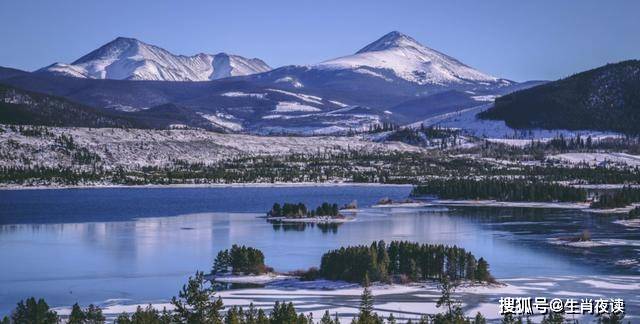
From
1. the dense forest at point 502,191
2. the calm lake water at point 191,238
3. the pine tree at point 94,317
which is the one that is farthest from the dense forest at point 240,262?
the dense forest at point 502,191

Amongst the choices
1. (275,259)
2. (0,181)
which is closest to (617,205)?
(275,259)

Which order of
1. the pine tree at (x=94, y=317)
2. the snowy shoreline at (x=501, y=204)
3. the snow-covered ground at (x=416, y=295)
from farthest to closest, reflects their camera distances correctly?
the snowy shoreline at (x=501, y=204) → the snow-covered ground at (x=416, y=295) → the pine tree at (x=94, y=317)

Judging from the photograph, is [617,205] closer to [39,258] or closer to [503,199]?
[503,199]

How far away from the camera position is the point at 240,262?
74.7m

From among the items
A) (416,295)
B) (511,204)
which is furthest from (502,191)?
(416,295)

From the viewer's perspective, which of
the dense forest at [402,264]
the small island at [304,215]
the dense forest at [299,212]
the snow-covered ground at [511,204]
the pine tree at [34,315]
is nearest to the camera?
the pine tree at [34,315]

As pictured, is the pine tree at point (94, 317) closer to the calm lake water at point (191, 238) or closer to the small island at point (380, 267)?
the calm lake water at point (191, 238)

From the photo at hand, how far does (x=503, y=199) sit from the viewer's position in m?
162

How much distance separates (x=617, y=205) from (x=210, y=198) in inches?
2598

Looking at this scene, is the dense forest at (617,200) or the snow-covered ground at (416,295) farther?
the dense forest at (617,200)

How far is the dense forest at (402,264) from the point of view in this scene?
6969 cm

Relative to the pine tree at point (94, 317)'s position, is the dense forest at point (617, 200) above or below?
above

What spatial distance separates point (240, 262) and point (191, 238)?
25236 millimetres

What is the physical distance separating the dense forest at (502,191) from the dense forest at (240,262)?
3531 inches
